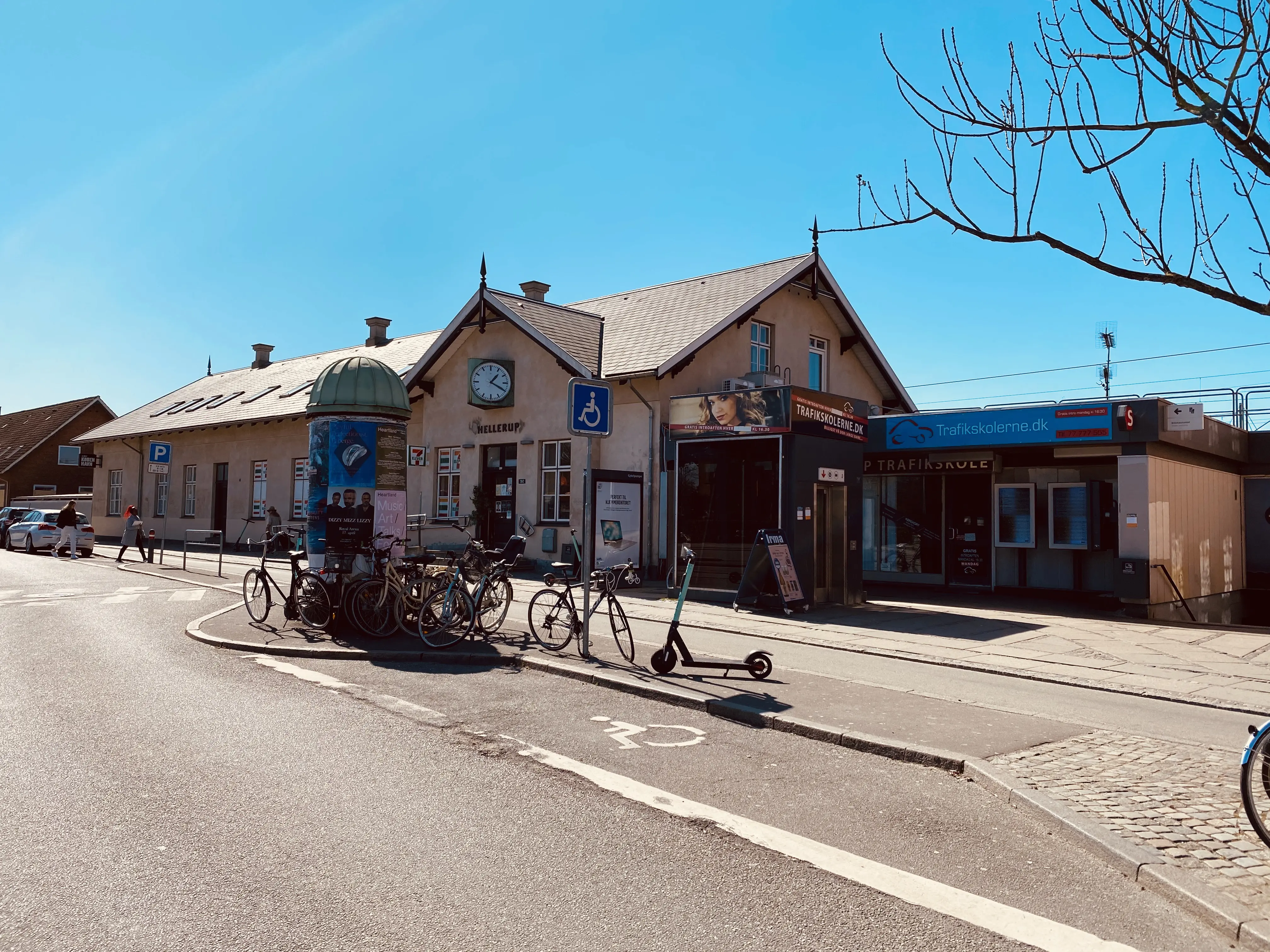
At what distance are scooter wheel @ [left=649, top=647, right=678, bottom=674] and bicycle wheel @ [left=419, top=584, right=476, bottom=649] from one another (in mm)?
2579

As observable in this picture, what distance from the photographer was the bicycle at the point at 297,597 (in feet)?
40.1

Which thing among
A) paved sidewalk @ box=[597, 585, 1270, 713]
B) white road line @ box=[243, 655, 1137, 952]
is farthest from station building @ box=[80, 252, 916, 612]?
white road line @ box=[243, 655, 1137, 952]

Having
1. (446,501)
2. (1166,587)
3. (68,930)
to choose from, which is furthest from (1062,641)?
(446,501)

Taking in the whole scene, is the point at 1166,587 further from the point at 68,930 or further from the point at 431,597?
the point at 68,930

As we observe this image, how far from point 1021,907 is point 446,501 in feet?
77.3

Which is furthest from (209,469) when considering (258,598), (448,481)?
(258,598)

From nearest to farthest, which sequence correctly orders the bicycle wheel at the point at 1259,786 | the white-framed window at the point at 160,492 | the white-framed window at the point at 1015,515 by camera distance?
the bicycle wheel at the point at 1259,786 < the white-framed window at the point at 1015,515 < the white-framed window at the point at 160,492

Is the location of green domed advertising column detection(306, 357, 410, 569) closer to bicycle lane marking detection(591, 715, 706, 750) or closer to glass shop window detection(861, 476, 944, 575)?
bicycle lane marking detection(591, 715, 706, 750)

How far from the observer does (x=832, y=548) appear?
17.2 m

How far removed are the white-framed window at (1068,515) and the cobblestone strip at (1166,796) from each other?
14.9 meters

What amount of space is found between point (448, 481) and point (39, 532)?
16734 millimetres

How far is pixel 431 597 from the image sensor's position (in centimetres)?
1099

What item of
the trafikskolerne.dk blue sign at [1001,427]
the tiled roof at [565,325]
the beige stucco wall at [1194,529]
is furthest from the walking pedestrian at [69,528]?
the beige stucco wall at [1194,529]

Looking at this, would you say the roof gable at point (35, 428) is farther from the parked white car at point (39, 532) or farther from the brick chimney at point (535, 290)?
the brick chimney at point (535, 290)
